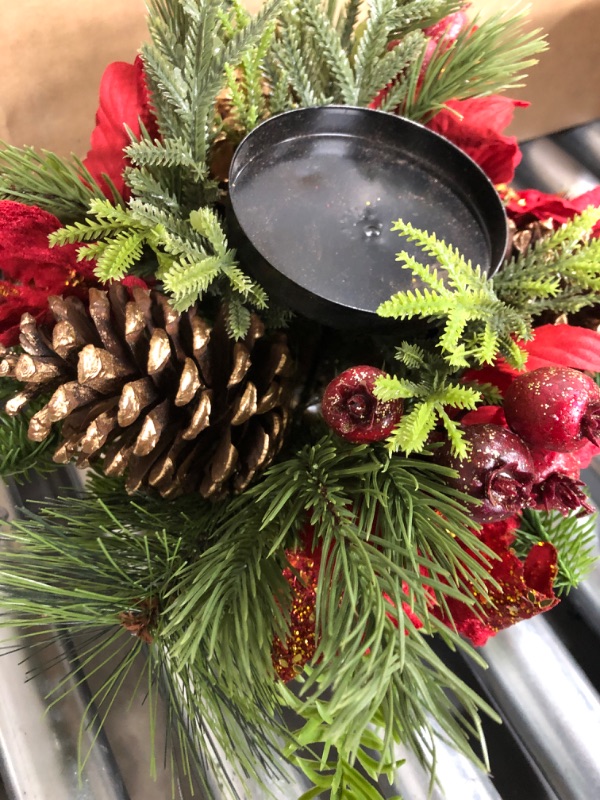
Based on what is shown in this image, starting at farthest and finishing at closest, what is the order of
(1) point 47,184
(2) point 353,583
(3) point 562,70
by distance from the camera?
(3) point 562,70
(1) point 47,184
(2) point 353,583

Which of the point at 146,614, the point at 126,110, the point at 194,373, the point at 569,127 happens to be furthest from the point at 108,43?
the point at 569,127

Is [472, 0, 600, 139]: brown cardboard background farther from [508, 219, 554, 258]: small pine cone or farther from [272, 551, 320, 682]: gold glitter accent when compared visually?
[272, 551, 320, 682]: gold glitter accent

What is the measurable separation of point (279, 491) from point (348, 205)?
196mm

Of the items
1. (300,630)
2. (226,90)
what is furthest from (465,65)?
(300,630)

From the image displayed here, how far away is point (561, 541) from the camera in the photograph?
0.48m

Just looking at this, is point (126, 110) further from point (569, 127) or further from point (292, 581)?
point (569, 127)

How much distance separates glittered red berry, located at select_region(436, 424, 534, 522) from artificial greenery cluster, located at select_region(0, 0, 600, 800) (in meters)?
0.01

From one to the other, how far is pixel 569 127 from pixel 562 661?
0.63 m

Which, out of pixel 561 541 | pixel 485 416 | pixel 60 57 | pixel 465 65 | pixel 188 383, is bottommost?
pixel 561 541

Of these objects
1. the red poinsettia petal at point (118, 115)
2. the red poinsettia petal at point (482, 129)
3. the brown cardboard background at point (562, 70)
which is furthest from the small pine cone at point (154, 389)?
the brown cardboard background at point (562, 70)

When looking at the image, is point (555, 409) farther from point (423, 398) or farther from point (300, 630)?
point (300, 630)

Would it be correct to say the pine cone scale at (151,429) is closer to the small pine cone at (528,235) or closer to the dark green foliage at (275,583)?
the dark green foliage at (275,583)

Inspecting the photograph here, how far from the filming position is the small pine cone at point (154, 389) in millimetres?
340

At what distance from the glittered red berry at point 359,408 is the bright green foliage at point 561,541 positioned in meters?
0.21
